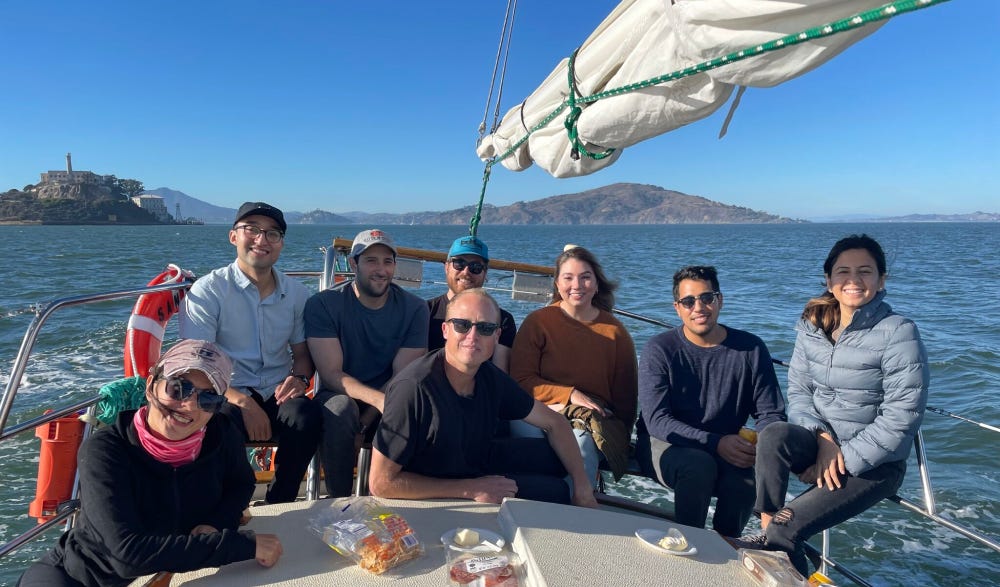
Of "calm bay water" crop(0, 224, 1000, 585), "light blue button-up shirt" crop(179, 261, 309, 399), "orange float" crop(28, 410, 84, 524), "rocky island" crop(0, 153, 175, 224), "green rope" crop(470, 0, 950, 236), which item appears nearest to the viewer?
"green rope" crop(470, 0, 950, 236)

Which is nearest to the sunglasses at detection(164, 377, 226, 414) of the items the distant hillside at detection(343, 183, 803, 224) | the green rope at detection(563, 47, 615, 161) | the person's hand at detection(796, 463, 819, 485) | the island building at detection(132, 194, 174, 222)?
the green rope at detection(563, 47, 615, 161)

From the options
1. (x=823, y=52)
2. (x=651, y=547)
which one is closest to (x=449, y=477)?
(x=651, y=547)

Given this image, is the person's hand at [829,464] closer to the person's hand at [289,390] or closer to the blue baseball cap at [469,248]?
the blue baseball cap at [469,248]

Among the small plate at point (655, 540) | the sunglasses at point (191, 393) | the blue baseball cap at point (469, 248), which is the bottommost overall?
the small plate at point (655, 540)

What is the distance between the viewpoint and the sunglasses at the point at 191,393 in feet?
6.05

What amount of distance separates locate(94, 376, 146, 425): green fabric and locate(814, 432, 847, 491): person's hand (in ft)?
8.87

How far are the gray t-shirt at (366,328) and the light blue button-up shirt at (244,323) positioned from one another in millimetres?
147

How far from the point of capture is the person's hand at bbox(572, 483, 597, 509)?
265 cm

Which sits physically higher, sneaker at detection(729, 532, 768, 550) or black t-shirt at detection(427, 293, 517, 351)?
black t-shirt at detection(427, 293, 517, 351)

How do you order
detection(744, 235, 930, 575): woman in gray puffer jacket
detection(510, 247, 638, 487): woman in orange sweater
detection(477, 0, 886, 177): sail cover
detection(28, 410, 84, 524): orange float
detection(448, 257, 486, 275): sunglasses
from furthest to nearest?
detection(448, 257, 486, 275): sunglasses < detection(510, 247, 638, 487): woman in orange sweater < detection(744, 235, 930, 575): woman in gray puffer jacket < detection(28, 410, 84, 524): orange float < detection(477, 0, 886, 177): sail cover

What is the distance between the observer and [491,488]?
2.42 m

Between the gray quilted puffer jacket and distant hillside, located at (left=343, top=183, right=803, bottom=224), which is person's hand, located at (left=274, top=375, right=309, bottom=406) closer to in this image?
the gray quilted puffer jacket

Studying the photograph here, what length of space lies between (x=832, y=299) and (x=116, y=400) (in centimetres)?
299

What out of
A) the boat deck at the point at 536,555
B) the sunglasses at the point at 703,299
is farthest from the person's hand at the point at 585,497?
the sunglasses at the point at 703,299
